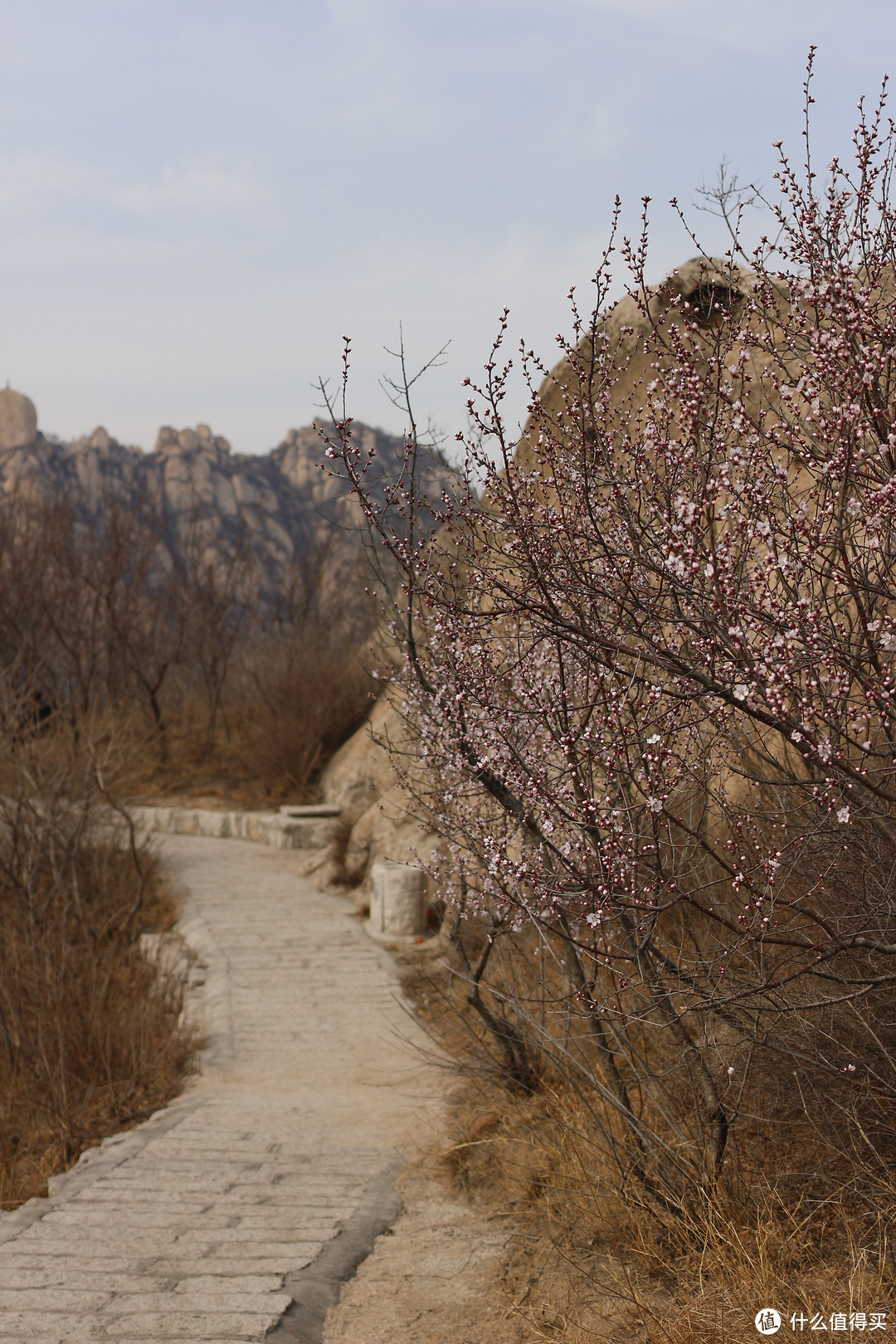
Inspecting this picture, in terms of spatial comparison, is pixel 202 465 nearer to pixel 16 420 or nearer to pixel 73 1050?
pixel 16 420

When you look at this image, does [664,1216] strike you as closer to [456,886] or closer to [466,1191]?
[466,1191]

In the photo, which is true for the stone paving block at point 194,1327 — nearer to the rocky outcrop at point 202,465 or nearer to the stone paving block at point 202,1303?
the stone paving block at point 202,1303

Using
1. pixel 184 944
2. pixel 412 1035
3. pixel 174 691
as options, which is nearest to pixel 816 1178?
pixel 412 1035

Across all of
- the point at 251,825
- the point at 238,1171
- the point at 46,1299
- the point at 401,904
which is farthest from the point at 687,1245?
the point at 251,825

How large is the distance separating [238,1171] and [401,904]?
4703 millimetres

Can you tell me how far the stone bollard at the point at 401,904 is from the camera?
9672 millimetres

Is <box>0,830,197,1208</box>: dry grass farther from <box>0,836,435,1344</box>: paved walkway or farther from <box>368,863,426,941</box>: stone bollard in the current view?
<box>368,863,426,941</box>: stone bollard

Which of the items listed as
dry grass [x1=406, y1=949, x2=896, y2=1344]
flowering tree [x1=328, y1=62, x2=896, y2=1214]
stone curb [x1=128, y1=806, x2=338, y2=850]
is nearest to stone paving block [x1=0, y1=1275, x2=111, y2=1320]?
dry grass [x1=406, y1=949, x2=896, y2=1344]

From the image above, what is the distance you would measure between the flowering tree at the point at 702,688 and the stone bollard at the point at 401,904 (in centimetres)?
517

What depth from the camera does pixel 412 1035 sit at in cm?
710

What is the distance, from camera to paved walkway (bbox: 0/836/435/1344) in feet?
11.9

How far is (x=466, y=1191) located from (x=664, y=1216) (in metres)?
1.46

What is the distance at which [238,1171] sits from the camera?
5.03 metres

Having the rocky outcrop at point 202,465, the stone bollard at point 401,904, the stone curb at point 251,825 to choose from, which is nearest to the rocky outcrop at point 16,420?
the rocky outcrop at point 202,465
